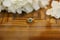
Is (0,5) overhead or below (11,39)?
overhead

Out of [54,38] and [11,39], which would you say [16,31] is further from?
[54,38]

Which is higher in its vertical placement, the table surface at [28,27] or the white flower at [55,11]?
the white flower at [55,11]

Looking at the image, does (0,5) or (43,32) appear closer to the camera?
(43,32)

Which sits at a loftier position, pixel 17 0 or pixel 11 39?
pixel 17 0

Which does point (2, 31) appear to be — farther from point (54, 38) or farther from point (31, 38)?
point (54, 38)

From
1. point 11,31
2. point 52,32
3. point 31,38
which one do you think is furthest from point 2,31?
point 52,32

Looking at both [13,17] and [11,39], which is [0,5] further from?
[11,39]

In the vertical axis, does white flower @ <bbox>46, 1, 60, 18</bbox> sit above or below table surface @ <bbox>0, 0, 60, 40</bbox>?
above

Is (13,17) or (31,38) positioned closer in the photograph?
(31,38)

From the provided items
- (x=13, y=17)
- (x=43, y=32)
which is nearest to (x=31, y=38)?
(x=43, y=32)
